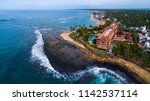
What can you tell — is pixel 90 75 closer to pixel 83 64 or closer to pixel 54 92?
pixel 83 64

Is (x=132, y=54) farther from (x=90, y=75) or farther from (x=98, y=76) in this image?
(x=90, y=75)

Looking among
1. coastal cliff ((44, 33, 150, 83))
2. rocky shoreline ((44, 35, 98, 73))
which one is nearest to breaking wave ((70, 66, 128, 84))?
coastal cliff ((44, 33, 150, 83))

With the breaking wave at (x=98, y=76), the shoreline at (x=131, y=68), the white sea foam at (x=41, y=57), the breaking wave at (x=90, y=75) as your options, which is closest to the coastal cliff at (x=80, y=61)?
the shoreline at (x=131, y=68)

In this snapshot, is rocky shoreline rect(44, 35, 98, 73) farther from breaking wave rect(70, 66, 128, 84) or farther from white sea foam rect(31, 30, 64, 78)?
breaking wave rect(70, 66, 128, 84)

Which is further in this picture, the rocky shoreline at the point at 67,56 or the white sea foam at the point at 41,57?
the rocky shoreline at the point at 67,56

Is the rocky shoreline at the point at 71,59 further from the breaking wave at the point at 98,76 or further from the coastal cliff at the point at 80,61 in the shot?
the breaking wave at the point at 98,76

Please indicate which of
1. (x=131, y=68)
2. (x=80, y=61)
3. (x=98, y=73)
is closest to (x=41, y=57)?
(x=80, y=61)

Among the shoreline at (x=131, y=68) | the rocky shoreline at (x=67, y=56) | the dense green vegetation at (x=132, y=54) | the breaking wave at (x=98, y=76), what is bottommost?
the breaking wave at (x=98, y=76)

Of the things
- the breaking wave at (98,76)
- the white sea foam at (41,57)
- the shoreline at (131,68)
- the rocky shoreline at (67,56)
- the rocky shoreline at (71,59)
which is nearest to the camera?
the breaking wave at (98,76)
